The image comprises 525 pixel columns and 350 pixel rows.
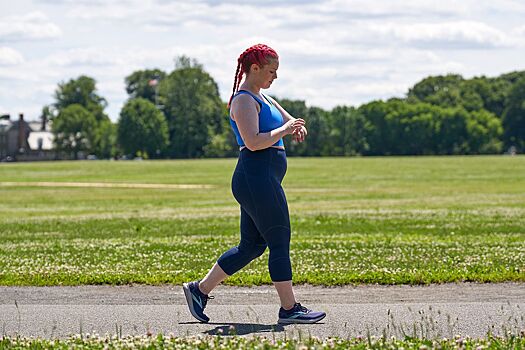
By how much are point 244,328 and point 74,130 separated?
146m

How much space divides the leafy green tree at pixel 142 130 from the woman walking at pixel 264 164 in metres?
132

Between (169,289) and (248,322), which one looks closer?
(248,322)

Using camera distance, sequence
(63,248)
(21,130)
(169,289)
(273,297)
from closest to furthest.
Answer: (273,297) < (169,289) < (63,248) < (21,130)

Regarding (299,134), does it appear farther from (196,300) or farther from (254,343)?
(254,343)

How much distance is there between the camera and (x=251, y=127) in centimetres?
787

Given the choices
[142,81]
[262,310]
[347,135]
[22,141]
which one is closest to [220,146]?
[347,135]

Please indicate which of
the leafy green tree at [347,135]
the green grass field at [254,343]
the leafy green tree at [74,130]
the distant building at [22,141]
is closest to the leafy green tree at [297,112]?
the leafy green tree at [347,135]

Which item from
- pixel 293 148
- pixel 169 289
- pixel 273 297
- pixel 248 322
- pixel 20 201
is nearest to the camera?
pixel 248 322

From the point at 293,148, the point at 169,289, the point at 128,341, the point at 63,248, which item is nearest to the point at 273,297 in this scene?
the point at 169,289

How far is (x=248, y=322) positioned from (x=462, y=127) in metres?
149

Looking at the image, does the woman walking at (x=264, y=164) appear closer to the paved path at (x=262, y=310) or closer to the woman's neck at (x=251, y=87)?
the woman's neck at (x=251, y=87)

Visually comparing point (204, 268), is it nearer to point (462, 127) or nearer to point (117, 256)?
point (117, 256)

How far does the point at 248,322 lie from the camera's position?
8133 mm

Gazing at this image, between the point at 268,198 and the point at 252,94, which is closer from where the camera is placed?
the point at 268,198
